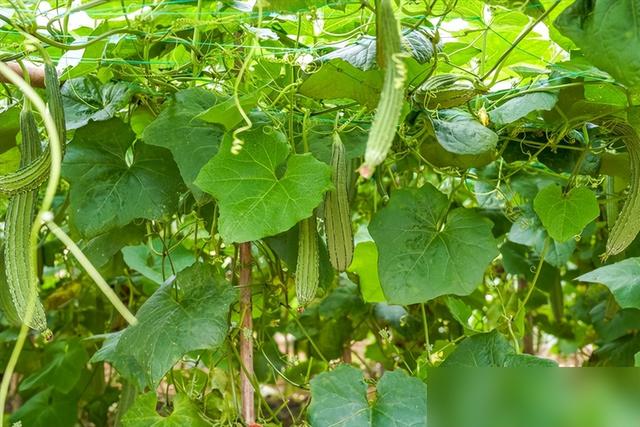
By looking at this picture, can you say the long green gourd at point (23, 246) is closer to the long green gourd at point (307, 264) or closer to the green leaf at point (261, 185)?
the green leaf at point (261, 185)

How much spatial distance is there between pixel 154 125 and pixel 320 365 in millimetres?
1395

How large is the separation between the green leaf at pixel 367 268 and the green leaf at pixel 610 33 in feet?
2.61

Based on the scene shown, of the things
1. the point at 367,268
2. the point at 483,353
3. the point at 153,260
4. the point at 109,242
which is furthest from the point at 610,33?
the point at 153,260

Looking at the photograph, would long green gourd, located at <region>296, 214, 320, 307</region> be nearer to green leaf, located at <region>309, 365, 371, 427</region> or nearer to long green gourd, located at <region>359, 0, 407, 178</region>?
green leaf, located at <region>309, 365, 371, 427</region>

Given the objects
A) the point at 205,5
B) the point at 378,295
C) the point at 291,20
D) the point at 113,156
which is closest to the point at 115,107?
the point at 113,156

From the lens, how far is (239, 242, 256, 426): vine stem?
1294 mm

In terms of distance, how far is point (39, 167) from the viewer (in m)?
1.01

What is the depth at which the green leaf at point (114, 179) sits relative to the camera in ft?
4.16

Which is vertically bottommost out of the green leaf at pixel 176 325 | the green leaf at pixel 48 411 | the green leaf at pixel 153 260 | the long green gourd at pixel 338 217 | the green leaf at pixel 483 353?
the green leaf at pixel 48 411

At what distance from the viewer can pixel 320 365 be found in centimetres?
244

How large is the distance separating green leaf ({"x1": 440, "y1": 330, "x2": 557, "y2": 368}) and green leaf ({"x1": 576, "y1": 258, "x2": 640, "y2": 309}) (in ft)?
0.71

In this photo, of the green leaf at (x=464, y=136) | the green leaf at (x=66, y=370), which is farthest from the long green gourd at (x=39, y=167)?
the green leaf at (x=66, y=370)

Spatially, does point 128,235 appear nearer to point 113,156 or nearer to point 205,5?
point 113,156

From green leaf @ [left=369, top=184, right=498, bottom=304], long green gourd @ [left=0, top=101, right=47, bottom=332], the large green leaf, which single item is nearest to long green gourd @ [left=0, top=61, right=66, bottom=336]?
long green gourd @ [left=0, top=101, right=47, bottom=332]
